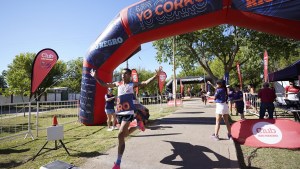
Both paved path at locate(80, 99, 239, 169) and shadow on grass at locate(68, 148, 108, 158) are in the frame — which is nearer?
paved path at locate(80, 99, 239, 169)

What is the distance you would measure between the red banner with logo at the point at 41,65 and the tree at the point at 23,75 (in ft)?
51.5

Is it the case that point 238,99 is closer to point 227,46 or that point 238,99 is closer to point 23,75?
point 227,46

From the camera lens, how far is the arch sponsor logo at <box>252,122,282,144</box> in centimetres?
616

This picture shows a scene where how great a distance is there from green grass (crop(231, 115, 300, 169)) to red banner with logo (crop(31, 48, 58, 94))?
22.1 ft

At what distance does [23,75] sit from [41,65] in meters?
20.9

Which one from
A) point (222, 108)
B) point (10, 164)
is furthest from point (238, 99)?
point (10, 164)

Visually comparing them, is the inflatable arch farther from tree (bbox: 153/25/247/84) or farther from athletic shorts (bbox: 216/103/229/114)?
tree (bbox: 153/25/247/84)

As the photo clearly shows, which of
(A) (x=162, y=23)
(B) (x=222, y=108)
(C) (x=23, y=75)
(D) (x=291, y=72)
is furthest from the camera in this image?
(C) (x=23, y=75)

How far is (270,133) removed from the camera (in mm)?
6266

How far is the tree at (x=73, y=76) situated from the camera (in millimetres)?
54750

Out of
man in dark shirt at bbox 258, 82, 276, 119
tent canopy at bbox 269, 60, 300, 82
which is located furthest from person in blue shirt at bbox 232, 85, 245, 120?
tent canopy at bbox 269, 60, 300, 82

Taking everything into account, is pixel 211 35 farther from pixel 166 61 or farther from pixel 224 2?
pixel 224 2

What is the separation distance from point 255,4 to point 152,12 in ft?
11.9

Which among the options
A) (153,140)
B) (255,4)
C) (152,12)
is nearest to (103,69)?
(152,12)
